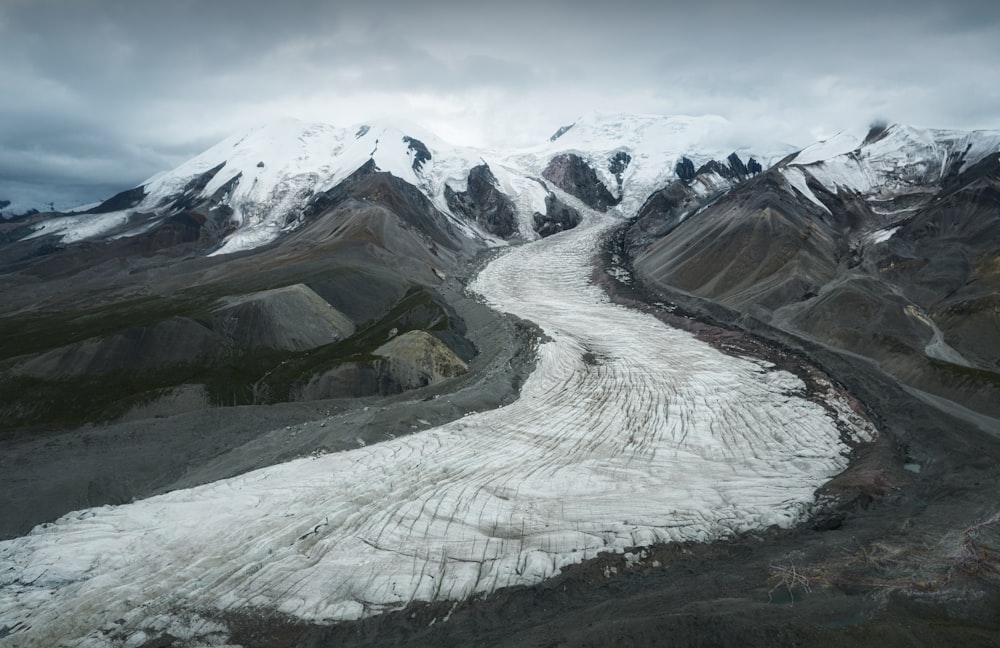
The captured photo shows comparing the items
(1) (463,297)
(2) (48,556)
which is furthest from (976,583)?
(1) (463,297)

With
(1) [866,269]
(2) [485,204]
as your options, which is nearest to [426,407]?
(1) [866,269]

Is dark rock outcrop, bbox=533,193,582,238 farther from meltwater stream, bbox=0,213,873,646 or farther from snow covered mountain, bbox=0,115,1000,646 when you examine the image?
meltwater stream, bbox=0,213,873,646

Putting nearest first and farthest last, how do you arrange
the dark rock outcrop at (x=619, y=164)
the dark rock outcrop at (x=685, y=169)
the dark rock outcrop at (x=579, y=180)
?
1. the dark rock outcrop at (x=579, y=180)
2. the dark rock outcrop at (x=619, y=164)
3. the dark rock outcrop at (x=685, y=169)

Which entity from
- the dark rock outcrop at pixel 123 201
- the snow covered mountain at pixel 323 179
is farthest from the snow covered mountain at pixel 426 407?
the dark rock outcrop at pixel 123 201

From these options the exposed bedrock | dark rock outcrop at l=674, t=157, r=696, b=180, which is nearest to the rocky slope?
the exposed bedrock

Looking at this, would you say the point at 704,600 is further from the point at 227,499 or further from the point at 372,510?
the point at 227,499

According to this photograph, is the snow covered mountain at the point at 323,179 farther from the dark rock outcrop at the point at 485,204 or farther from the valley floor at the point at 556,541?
the valley floor at the point at 556,541

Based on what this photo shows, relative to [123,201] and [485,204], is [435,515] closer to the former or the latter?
[485,204]
